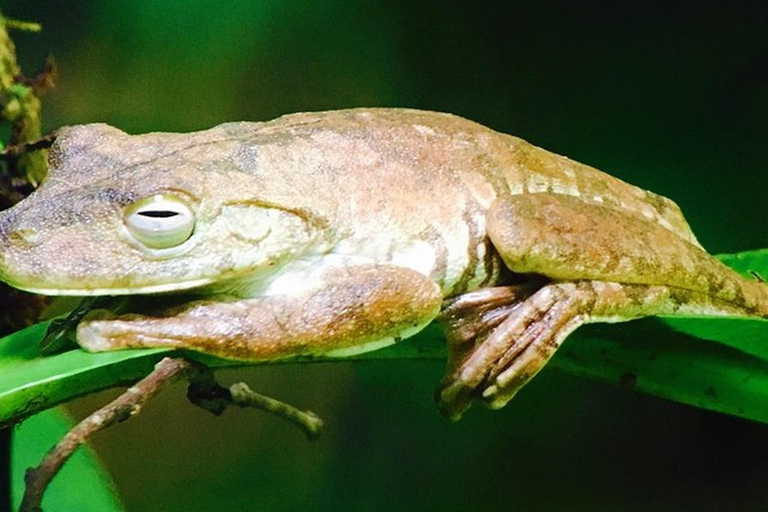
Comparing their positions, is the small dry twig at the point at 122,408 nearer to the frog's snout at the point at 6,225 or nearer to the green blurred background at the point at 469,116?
the frog's snout at the point at 6,225

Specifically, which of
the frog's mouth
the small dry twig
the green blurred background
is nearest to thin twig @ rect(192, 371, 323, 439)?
the small dry twig

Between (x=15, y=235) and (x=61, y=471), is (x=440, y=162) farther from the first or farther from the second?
(x=61, y=471)

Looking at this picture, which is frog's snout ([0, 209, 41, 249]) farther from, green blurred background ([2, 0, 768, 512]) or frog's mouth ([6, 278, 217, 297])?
green blurred background ([2, 0, 768, 512])

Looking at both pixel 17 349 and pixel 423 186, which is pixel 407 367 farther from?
pixel 17 349

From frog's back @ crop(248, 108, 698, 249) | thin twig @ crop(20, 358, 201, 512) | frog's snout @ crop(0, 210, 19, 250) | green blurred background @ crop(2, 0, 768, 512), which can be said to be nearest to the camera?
thin twig @ crop(20, 358, 201, 512)

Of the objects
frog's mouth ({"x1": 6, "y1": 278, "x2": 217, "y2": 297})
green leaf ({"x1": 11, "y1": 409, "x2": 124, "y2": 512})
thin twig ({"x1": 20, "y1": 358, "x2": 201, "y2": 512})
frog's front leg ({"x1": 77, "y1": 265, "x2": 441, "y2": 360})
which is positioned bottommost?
green leaf ({"x1": 11, "y1": 409, "x2": 124, "y2": 512})

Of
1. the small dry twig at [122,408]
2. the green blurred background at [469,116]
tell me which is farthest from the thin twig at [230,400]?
the green blurred background at [469,116]

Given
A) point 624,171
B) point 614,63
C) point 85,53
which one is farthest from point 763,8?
point 85,53
